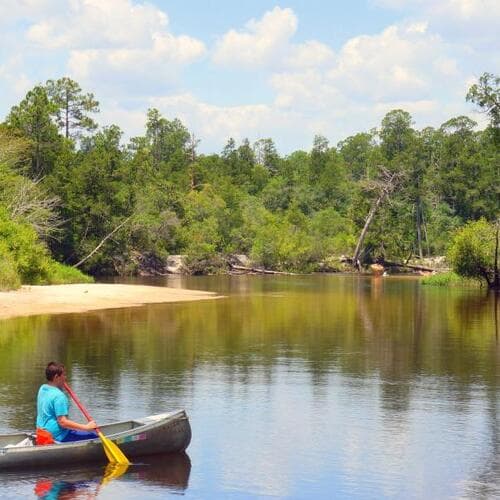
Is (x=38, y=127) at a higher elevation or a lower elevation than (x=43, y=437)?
higher

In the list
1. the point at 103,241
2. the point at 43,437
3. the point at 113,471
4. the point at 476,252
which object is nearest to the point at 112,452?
the point at 113,471

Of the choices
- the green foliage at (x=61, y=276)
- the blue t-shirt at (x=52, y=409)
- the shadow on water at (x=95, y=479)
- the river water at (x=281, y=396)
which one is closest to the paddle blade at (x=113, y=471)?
the shadow on water at (x=95, y=479)

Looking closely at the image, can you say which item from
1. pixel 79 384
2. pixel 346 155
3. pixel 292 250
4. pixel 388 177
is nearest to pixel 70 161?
pixel 292 250

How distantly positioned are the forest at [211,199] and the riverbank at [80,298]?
7.27 feet

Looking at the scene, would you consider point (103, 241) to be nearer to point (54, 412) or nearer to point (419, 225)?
point (419, 225)

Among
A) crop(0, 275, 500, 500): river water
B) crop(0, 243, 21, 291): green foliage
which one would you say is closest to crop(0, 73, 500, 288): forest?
crop(0, 243, 21, 291): green foliage

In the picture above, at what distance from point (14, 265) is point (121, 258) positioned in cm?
3442

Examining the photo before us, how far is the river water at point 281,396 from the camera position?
15.0 m

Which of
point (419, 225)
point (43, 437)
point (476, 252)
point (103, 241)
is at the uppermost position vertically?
point (419, 225)

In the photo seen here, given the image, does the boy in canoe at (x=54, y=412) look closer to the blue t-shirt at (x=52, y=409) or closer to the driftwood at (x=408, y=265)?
the blue t-shirt at (x=52, y=409)

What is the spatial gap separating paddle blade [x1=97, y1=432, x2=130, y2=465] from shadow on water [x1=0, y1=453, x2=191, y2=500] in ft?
0.42

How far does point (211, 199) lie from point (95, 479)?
304ft

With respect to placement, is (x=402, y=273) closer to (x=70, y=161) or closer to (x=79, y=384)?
(x=70, y=161)

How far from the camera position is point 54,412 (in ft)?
50.3
